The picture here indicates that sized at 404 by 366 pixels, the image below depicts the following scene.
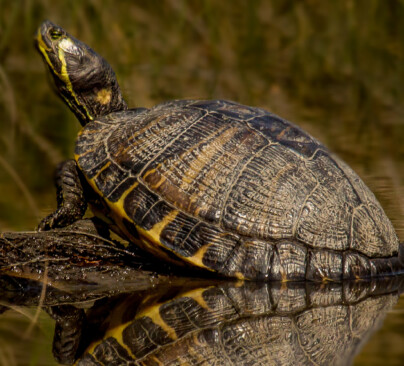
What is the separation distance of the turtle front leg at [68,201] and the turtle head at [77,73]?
819 mm

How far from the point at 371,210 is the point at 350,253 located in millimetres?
451

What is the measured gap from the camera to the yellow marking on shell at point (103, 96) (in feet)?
21.9

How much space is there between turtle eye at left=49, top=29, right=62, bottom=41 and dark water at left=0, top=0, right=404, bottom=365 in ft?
5.46

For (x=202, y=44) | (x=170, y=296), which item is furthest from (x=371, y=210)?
(x=202, y=44)

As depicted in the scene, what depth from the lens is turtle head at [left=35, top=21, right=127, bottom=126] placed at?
6.66m

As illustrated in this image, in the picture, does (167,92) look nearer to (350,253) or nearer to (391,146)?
(391,146)

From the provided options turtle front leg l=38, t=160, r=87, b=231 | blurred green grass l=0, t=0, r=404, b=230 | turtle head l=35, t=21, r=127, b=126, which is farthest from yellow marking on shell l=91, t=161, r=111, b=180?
blurred green grass l=0, t=0, r=404, b=230

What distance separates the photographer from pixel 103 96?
6.68 m

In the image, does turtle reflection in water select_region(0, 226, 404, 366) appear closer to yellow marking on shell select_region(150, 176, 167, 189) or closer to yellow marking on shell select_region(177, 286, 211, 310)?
yellow marking on shell select_region(177, 286, 211, 310)

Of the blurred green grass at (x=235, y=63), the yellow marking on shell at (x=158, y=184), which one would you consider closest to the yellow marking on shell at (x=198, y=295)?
the yellow marking on shell at (x=158, y=184)

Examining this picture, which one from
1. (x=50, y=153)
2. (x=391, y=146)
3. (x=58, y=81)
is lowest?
(x=50, y=153)

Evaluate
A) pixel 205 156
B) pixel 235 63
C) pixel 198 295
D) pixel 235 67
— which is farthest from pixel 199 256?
pixel 235 63

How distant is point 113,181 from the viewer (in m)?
5.66

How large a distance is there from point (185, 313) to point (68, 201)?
5.69 feet
